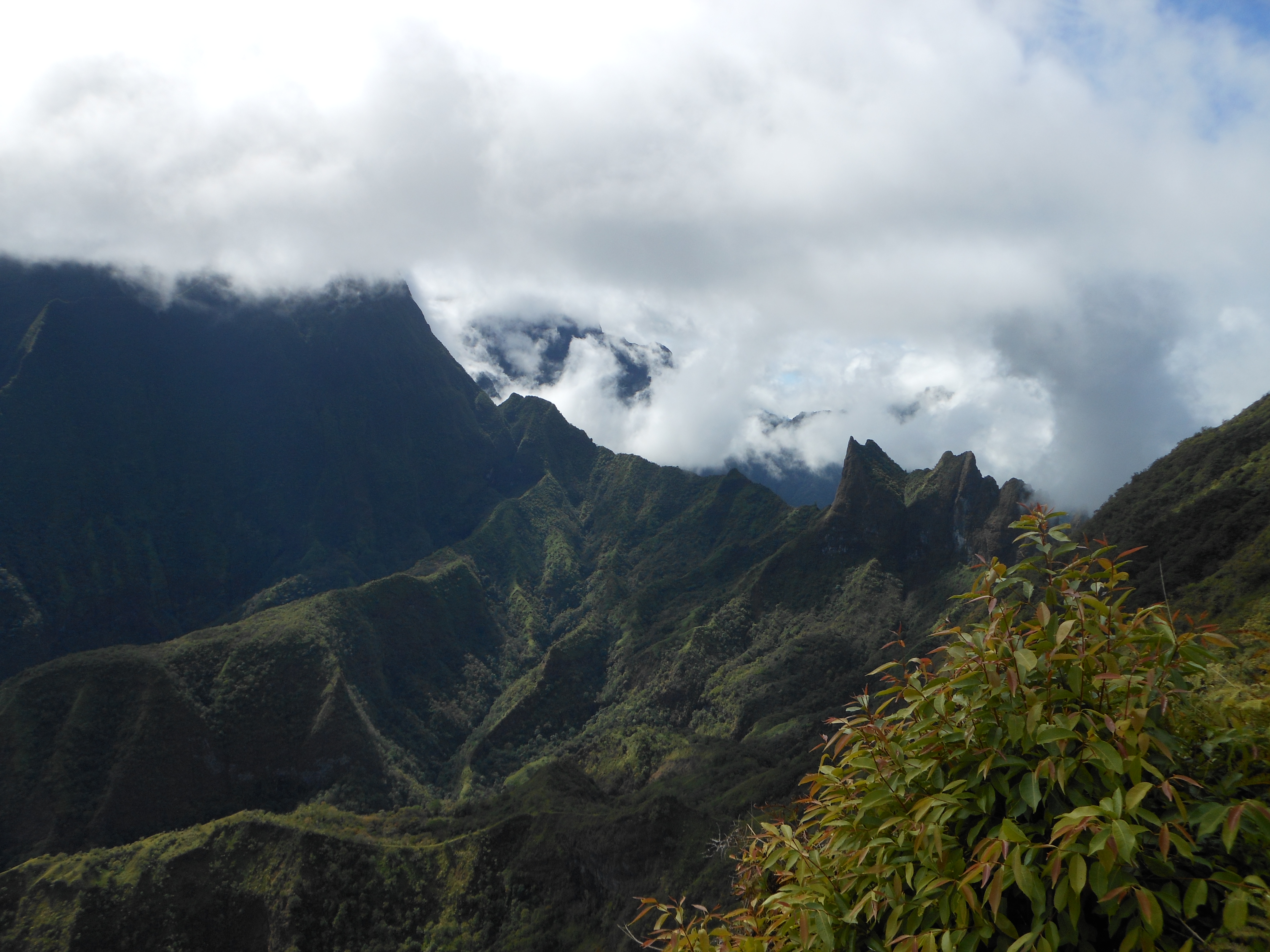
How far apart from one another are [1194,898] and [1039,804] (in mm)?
714

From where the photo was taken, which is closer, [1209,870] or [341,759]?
[1209,870]

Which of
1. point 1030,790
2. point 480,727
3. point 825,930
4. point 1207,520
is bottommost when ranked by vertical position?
point 480,727

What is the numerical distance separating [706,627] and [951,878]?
13325cm

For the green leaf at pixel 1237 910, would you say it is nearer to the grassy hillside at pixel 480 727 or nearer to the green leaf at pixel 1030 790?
the green leaf at pixel 1030 790

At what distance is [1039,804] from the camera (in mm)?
3717

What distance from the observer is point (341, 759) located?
4026 inches

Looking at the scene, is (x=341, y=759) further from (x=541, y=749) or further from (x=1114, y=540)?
(x=1114, y=540)

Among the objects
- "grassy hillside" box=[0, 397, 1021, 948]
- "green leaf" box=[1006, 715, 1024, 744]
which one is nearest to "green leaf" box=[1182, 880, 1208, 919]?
"green leaf" box=[1006, 715, 1024, 744]

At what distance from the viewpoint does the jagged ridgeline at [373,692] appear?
53.8 meters

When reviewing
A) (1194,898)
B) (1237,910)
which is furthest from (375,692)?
(1237,910)

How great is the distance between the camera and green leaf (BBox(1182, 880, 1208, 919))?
3107 mm

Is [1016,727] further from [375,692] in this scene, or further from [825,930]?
[375,692]

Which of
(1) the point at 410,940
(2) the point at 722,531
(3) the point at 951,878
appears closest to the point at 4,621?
(1) the point at 410,940

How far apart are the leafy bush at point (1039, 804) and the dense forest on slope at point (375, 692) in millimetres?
1233
